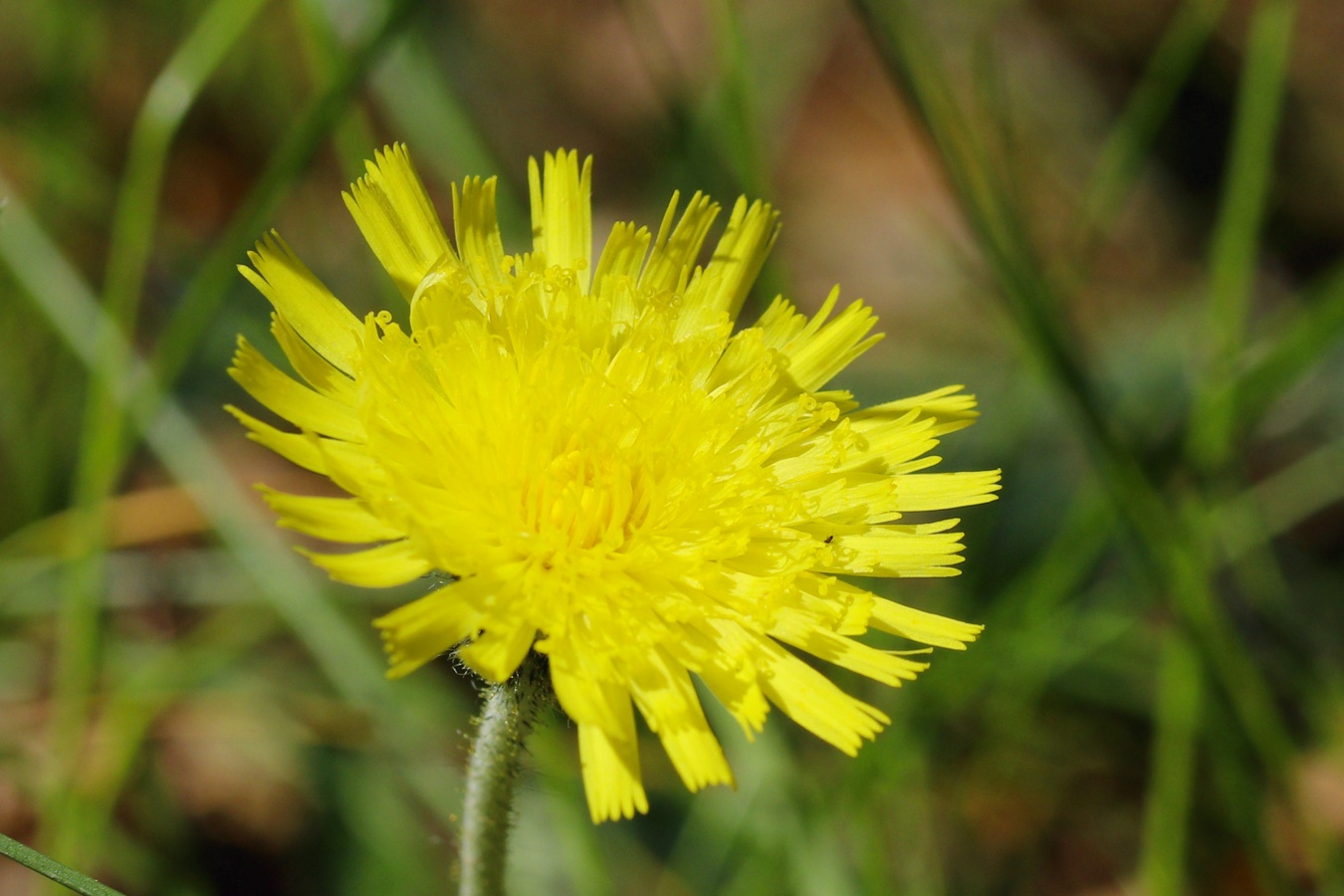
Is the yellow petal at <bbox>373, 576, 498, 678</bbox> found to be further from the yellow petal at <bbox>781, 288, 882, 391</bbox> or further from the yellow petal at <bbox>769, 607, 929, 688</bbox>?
the yellow petal at <bbox>781, 288, 882, 391</bbox>

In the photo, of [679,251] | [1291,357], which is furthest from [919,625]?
[1291,357]

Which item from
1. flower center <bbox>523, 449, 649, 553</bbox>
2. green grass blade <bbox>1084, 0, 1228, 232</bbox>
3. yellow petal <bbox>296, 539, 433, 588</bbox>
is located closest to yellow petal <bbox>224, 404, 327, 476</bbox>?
yellow petal <bbox>296, 539, 433, 588</bbox>

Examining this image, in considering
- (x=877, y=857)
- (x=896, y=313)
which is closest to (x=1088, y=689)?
(x=877, y=857)

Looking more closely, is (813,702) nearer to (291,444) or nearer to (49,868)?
(291,444)

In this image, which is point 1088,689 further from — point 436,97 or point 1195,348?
point 436,97

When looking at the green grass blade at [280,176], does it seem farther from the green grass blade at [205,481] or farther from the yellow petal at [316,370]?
the yellow petal at [316,370]

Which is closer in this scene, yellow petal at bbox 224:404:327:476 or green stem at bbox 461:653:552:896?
yellow petal at bbox 224:404:327:476
